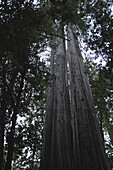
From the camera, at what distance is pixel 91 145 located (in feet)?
8.11

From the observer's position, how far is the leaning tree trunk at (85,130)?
7.54 feet

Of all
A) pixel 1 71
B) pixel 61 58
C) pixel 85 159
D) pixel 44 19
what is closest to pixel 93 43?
pixel 44 19

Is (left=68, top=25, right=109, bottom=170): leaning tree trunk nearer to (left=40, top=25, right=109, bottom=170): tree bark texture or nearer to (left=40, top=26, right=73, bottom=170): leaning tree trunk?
(left=40, top=25, right=109, bottom=170): tree bark texture

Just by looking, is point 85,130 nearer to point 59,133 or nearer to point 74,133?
point 74,133

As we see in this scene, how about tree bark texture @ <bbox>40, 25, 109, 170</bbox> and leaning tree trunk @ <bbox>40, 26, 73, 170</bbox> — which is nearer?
tree bark texture @ <bbox>40, 25, 109, 170</bbox>

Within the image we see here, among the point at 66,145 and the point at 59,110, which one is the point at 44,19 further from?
the point at 66,145

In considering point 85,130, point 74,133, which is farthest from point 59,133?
point 85,130

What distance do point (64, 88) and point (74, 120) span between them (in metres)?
1.34

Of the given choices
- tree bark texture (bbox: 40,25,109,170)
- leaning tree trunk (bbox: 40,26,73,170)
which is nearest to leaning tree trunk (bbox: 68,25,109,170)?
tree bark texture (bbox: 40,25,109,170)

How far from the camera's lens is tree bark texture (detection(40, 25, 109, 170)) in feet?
7.82

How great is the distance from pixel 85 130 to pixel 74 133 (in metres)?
0.27

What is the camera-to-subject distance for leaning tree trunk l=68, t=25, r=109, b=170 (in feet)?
7.54

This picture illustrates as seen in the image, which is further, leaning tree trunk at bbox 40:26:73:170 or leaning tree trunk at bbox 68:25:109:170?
leaning tree trunk at bbox 40:26:73:170

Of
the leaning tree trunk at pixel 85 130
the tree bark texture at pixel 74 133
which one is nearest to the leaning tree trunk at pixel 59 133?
the tree bark texture at pixel 74 133
